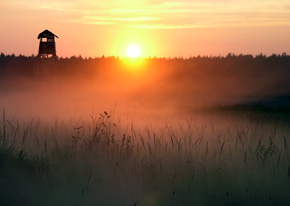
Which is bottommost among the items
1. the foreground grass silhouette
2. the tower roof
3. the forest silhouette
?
the foreground grass silhouette

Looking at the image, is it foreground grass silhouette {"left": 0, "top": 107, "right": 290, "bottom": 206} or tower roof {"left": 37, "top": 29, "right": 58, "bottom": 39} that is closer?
foreground grass silhouette {"left": 0, "top": 107, "right": 290, "bottom": 206}

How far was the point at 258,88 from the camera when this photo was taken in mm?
35406

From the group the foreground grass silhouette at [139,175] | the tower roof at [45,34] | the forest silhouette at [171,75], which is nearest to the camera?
the foreground grass silhouette at [139,175]

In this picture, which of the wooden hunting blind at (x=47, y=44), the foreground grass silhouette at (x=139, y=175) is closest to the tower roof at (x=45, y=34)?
the wooden hunting blind at (x=47, y=44)

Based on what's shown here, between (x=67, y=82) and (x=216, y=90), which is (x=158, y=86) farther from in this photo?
(x=67, y=82)

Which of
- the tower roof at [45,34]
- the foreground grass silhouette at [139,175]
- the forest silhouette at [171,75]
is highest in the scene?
the tower roof at [45,34]

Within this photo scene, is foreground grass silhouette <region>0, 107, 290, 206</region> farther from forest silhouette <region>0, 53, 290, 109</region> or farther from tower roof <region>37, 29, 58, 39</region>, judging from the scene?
forest silhouette <region>0, 53, 290, 109</region>

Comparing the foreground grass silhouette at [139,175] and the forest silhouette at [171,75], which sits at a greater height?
the forest silhouette at [171,75]

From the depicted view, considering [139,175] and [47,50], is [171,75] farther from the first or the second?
[139,175]

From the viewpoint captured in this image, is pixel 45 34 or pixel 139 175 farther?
pixel 45 34

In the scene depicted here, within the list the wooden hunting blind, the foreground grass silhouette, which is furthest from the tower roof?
the foreground grass silhouette

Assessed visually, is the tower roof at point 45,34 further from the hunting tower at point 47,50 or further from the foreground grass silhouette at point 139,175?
the foreground grass silhouette at point 139,175

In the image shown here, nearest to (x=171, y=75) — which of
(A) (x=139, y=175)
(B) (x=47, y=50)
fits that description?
(B) (x=47, y=50)

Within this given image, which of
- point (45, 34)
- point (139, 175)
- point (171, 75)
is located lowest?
point (139, 175)
